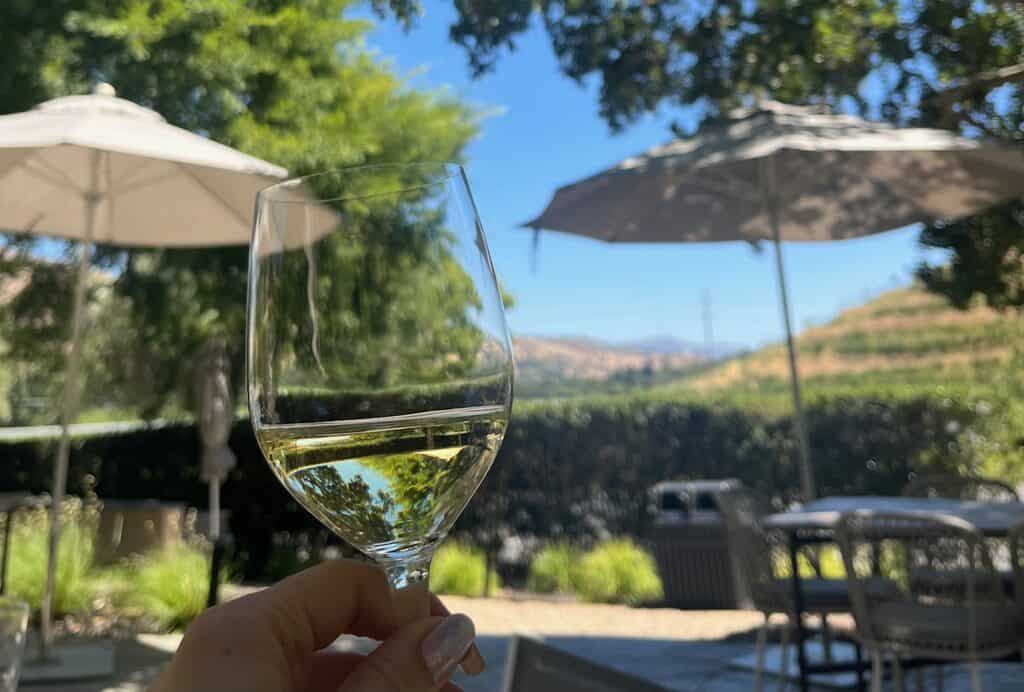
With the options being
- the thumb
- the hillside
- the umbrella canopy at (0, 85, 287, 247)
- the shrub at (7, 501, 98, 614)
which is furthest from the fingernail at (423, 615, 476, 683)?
the hillside

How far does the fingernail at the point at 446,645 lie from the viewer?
1.52 ft

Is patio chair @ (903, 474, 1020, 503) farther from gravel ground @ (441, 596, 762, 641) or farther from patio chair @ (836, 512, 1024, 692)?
gravel ground @ (441, 596, 762, 641)

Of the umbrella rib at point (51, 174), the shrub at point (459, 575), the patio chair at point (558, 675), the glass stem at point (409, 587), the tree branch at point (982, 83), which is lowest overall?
the shrub at point (459, 575)

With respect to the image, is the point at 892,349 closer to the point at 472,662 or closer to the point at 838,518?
the point at 838,518

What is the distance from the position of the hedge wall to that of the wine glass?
758 centimetres

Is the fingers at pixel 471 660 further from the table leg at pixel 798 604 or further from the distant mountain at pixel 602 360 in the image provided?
the distant mountain at pixel 602 360

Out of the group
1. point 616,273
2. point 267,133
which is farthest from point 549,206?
point 616,273

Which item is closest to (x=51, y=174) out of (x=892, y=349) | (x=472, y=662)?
→ (x=472, y=662)

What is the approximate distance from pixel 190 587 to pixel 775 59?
187 inches

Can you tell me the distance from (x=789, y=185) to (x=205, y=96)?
411 cm

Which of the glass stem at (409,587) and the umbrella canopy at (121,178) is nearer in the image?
the glass stem at (409,587)

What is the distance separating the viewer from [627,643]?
18.0 ft

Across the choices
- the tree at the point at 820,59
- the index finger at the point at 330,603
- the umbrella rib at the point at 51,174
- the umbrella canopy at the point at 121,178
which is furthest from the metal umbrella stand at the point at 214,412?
the index finger at the point at 330,603

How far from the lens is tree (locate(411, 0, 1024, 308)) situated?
15.7 feet
